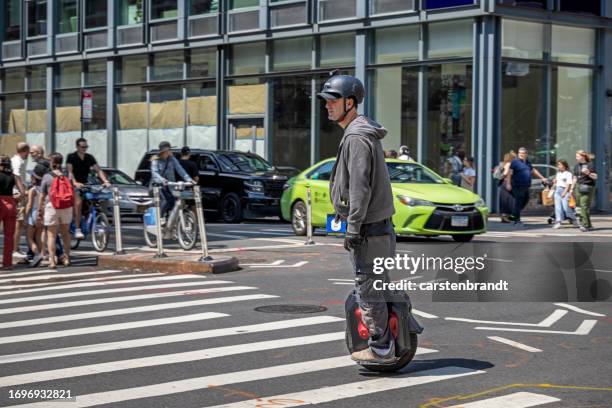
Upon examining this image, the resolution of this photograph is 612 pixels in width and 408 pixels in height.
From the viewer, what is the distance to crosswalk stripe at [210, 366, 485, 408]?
6828 millimetres

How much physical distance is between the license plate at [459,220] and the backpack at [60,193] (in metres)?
6.96

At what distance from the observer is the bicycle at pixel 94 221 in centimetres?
1883

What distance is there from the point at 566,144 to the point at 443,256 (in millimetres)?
24876

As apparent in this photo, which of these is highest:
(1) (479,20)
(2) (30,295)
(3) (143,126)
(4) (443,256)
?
(1) (479,20)

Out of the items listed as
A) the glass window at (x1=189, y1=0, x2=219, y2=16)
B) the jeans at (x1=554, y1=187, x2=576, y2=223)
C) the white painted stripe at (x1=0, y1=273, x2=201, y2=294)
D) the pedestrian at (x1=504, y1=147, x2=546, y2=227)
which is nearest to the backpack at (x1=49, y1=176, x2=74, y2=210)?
the white painted stripe at (x1=0, y1=273, x2=201, y2=294)

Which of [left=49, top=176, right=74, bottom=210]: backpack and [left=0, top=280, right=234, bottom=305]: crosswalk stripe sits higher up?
[left=49, top=176, right=74, bottom=210]: backpack

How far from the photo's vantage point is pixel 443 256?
8398mm

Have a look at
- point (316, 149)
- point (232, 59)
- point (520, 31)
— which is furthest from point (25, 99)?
point (520, 31)

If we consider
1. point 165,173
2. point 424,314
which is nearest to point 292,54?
point 165,173

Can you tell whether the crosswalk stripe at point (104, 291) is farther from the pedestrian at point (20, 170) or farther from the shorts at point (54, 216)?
the pedestrian at point (20, 170)

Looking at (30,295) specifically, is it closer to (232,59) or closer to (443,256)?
(443,256)

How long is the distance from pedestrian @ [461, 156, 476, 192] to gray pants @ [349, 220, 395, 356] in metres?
21.6

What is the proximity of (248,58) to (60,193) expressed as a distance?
827 inches

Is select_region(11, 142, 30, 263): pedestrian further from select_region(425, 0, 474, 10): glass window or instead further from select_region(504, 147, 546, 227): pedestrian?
select_region(425, 0, 474, 10): glass window
